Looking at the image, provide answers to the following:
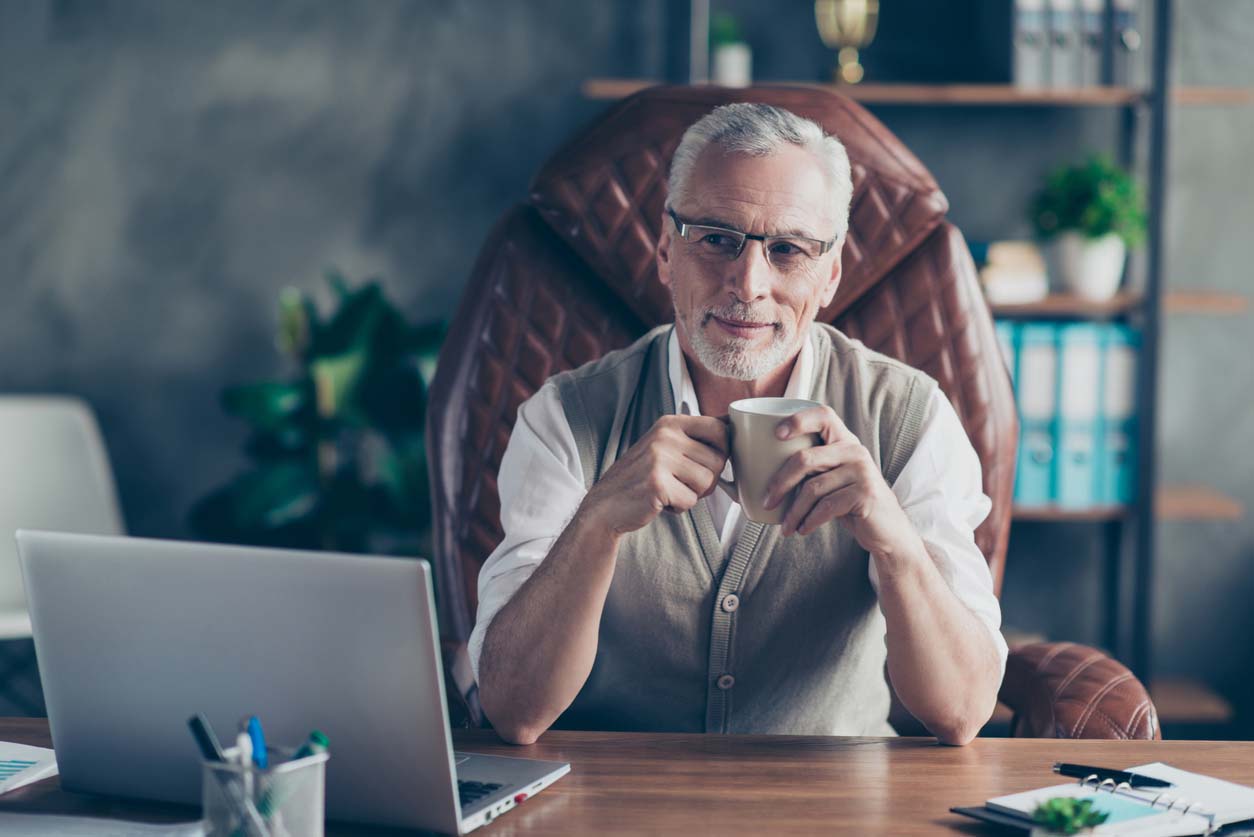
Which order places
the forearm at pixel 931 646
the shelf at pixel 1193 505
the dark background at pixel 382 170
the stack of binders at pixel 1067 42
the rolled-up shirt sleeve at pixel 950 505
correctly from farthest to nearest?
the dark background at pixel 382 170 < the shelf at pixel 1193 505 < the stack of binders at pixel 1067 42 < the rolled-up shirt sleeve at pixel 950 505 < the forearm at pixel 931 646

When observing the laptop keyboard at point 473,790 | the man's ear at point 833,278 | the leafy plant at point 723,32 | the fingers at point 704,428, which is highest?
the leafy plant at point 723,32

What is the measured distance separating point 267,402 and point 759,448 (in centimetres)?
184

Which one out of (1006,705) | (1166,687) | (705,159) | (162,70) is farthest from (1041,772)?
(162,70)

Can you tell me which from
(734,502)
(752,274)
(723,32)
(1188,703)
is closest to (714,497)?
(734,502)

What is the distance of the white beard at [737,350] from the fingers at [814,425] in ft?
1.12

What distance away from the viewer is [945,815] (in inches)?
38.6

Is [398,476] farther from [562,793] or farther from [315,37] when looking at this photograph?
[562,793]

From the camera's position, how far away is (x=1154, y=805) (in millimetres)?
971

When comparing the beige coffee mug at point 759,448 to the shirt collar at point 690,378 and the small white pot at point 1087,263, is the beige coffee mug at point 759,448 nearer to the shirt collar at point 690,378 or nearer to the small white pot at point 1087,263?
the shirt collar at point 690,378

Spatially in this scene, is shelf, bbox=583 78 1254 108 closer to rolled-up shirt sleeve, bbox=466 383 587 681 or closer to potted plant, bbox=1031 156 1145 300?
potted plant, bbox=1031 156 1145 300

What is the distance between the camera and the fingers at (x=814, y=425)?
109 cm

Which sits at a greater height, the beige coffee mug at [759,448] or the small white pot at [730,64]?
the small white pot at [730,64]

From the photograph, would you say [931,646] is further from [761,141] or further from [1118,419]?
[1118,419]

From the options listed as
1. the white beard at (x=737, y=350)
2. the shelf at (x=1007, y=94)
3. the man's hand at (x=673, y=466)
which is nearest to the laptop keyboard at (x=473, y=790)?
the man's hand at (x=673, y=466)
